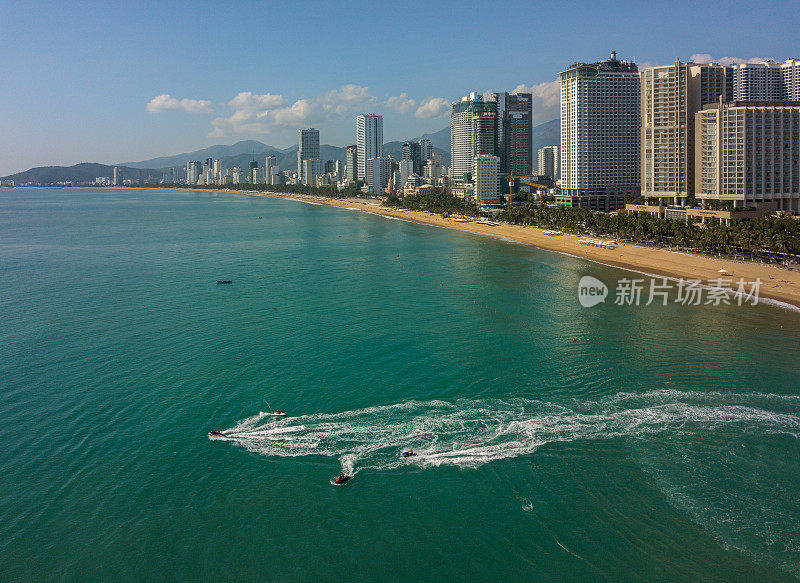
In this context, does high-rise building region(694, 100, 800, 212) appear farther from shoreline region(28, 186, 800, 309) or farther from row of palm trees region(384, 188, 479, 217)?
row of palm trees region(384, 188, 479, 217)

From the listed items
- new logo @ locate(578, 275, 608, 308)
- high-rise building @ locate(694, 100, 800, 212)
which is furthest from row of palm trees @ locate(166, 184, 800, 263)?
new logo @ locate(578, 275, 608, 308)

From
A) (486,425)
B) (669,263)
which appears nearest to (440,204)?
(669,263)

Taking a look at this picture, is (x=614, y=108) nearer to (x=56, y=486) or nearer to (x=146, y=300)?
(x=146, y=300)

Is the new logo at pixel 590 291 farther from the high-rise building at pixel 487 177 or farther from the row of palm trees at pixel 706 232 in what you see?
the high-rise building at pixel 487 177

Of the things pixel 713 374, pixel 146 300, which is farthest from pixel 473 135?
pixel 713 374

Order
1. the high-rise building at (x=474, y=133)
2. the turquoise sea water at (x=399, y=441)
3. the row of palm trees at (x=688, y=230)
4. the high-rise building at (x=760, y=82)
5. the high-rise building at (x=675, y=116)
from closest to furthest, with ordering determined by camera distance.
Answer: the turquoise sea water at (x=399, y=441), the row of palm trees at (x=688, y=230), the high-rise building at (x=675, y=116), the high-rise building at (x=760, y=82), the high-rise building at (x=474, y=133)

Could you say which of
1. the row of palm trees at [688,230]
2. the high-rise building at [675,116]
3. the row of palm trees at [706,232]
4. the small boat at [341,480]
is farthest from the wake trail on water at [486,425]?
the high-rise building at [675,116]

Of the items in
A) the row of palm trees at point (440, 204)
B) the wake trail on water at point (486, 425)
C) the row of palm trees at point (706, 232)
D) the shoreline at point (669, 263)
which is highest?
the row of palm trees at point (440, 204)
